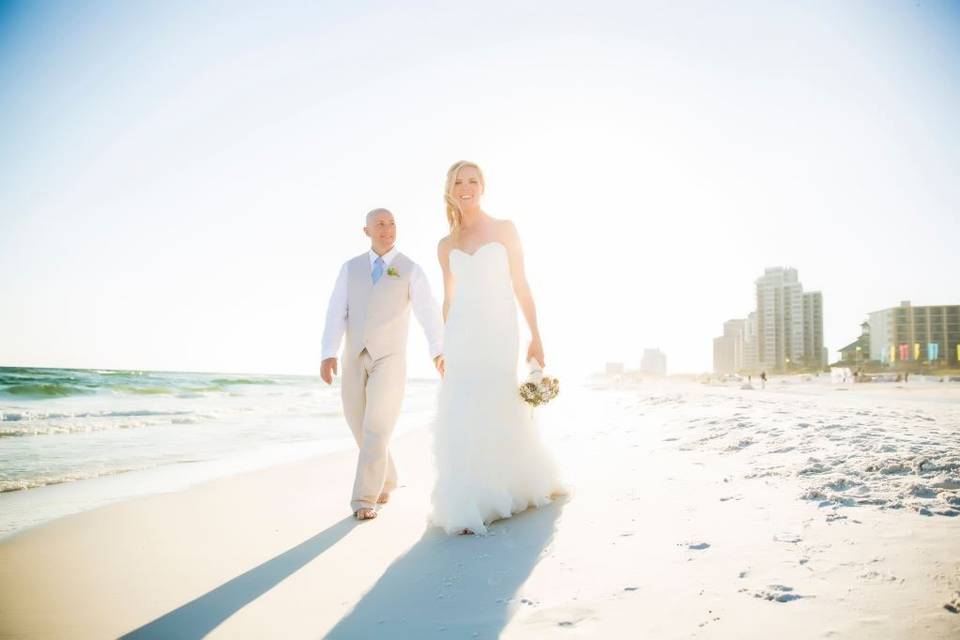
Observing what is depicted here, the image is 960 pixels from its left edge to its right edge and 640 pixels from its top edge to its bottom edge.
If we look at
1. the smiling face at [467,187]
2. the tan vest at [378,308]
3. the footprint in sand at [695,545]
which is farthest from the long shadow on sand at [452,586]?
the smiling face at [467,187]

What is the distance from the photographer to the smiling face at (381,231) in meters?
4.66

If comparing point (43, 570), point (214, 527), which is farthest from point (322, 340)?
point (43, 570)

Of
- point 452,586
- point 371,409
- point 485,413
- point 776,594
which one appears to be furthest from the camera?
point 371,409

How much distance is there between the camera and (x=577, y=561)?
265cm

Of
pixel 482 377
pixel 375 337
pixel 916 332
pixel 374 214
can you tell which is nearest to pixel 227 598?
pixel 482 377

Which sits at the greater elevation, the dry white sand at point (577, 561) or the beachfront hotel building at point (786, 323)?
the beachfront hotel building at point (786, 323)

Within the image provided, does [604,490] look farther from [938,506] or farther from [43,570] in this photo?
[43,570]

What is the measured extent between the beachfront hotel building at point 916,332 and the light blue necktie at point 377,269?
321 ft

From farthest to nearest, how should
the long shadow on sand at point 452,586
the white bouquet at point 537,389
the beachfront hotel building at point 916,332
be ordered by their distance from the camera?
the beachfront hotel building at point 916,332
the white bouquet at point 537,389
the long shadow on sand at point 452,586

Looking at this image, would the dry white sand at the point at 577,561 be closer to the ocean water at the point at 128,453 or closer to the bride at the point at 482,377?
the bride at the point at 482,377

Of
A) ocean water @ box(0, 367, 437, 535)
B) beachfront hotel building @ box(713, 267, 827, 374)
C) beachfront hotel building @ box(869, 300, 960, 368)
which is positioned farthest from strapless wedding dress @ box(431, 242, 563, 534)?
beachfront hotel building @ box(713, 267, 827, 374)

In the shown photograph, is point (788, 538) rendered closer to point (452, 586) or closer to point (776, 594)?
point (776, 594)

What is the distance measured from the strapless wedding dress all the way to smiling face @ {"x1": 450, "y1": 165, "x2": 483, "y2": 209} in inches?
16.5

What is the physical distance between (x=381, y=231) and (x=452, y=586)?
10.1 feet
